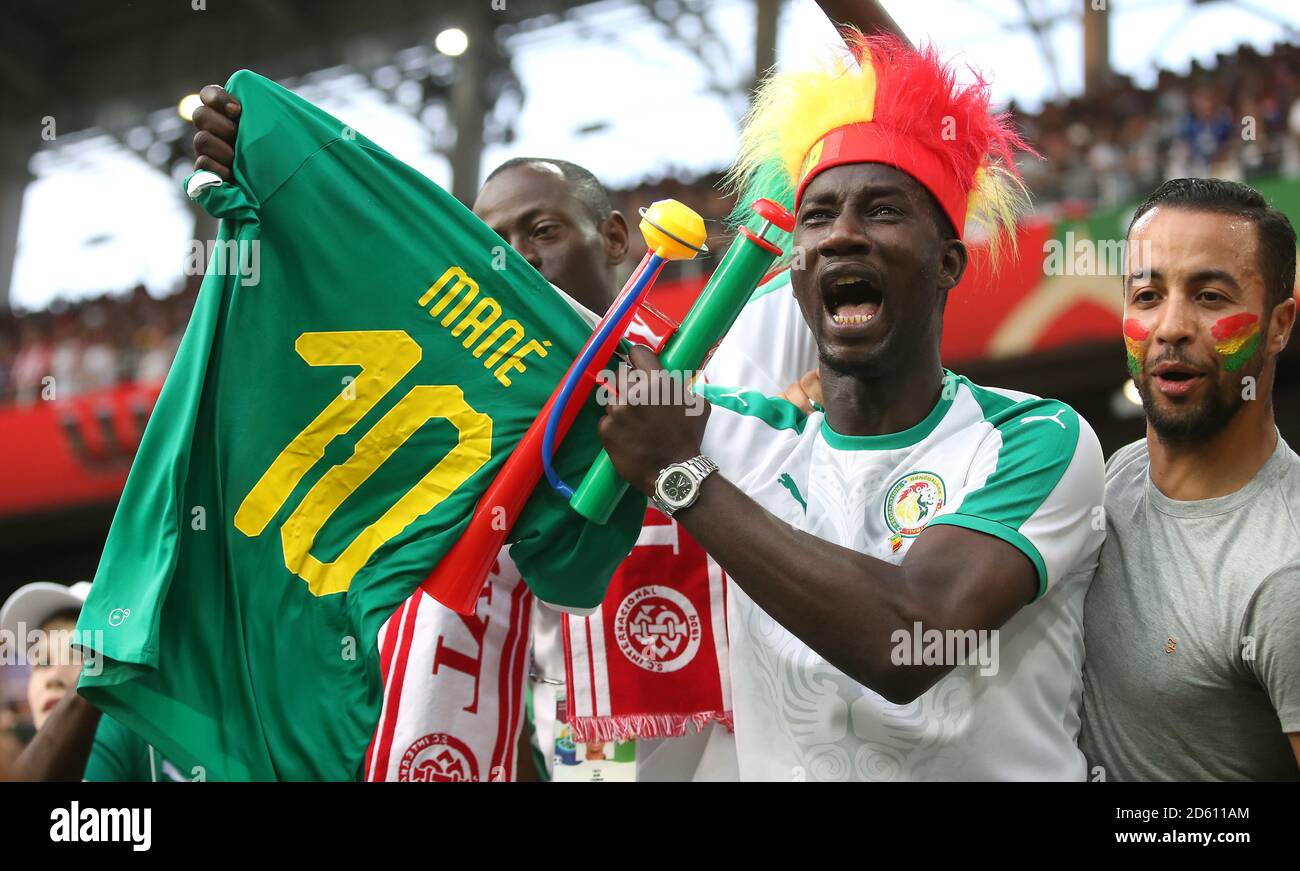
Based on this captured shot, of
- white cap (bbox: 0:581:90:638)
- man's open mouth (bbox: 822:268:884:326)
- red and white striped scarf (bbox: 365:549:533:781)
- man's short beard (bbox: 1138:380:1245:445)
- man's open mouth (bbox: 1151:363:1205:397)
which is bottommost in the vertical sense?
red and white striped scarf (bbox: 365:549:533:781)

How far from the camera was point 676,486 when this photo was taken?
76.5 inches

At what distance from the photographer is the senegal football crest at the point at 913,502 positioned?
6.89ft

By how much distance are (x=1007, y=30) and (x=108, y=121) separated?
10.7 meters

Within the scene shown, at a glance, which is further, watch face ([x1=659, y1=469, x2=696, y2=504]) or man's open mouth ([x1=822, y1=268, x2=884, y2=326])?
man's open mouth ([x1=822, y1=268, x2=884, y2=326])

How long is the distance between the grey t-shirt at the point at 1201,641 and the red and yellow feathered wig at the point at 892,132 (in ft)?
2.03

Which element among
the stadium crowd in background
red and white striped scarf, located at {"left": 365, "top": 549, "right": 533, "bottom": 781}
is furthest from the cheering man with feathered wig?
the stadium crowd in background

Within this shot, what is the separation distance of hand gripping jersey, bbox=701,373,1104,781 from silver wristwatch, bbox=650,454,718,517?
11.5 inches

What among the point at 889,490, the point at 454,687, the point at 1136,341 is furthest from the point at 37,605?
the point at 1136,341

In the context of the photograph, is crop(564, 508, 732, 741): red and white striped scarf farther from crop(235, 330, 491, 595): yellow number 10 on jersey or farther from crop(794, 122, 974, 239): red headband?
crop(794, 122, 974, 239): red headband

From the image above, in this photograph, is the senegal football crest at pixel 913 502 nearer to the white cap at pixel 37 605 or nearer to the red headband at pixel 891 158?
the red headband at pixel 891 158

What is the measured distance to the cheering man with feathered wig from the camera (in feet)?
6.23

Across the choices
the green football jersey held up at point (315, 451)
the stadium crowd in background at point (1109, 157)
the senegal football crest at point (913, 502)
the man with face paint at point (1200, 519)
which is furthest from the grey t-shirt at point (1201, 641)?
the stadium crowd in background at point (1109, 157)
